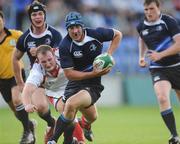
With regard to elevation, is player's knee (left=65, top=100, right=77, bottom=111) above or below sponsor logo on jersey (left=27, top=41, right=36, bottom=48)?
below

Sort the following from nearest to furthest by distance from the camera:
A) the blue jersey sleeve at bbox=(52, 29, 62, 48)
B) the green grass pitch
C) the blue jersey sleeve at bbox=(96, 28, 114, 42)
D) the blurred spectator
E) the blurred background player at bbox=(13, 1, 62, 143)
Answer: the blue jersey sleeve at bbox=(96, 28, 114, 42)
the blurred background player at bbox=(13, 1, 62, 143)
the blue jersey sleeve at bbox=(52, 29, 62, 48)
the green grass pitch
the blurred spectator

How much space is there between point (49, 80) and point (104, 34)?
153 cm

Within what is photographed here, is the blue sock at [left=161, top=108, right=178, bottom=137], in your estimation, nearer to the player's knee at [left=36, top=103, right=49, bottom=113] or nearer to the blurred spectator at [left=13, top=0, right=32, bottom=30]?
the player's knee at [left=36, top=103, right=49, bottom=113]

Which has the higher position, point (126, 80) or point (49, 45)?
point (49, 45)

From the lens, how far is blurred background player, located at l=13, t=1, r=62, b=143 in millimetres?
11922

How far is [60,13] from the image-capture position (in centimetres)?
2386

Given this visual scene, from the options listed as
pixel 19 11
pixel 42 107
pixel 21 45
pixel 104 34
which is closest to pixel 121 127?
pixel 42 107

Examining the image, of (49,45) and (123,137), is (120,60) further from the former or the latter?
(49,45)

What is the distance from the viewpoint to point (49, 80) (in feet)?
39.1

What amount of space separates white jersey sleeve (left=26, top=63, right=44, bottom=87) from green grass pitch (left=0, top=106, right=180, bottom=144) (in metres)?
1.51

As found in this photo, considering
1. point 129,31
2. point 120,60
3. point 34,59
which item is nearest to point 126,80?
point 120,60

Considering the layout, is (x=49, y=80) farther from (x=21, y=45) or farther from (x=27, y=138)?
(x=27, y=138)

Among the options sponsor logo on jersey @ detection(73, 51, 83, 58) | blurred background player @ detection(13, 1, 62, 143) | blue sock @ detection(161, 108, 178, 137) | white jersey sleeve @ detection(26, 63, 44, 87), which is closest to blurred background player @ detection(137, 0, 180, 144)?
blue sock @ detection(161, 108, 178, 137)

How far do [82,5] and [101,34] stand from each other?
45.5 ft
